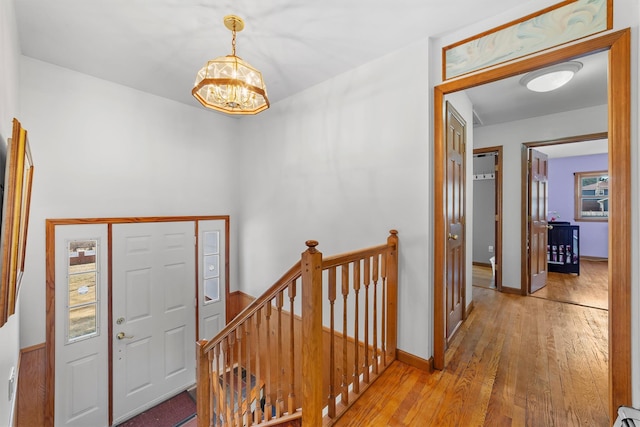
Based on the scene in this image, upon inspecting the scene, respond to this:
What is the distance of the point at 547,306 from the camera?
3.29m

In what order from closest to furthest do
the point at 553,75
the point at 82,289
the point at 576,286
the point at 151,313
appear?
the point at 553,75 < the point at 82,289 < the point at 151,313 < the point at 576,286

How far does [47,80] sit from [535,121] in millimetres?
Result: 5695

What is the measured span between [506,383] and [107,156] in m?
4.12

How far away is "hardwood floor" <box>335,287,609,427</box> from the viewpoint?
160cm

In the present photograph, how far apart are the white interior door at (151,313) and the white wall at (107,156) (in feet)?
1.05

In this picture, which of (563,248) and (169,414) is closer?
(169,414)

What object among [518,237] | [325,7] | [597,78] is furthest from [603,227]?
[325,7]

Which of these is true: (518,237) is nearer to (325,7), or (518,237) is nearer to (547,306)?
(547,306)

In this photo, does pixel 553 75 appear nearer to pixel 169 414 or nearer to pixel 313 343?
pixel 313 343

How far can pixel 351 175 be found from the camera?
8.42 ft

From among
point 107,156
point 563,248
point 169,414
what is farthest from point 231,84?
point 563,248

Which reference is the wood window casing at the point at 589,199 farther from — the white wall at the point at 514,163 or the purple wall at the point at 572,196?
the white wall at the point at 514,163

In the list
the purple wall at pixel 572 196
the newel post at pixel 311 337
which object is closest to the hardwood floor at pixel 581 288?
the purple wall at pixel 572 196

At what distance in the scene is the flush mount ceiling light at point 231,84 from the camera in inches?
63.8
